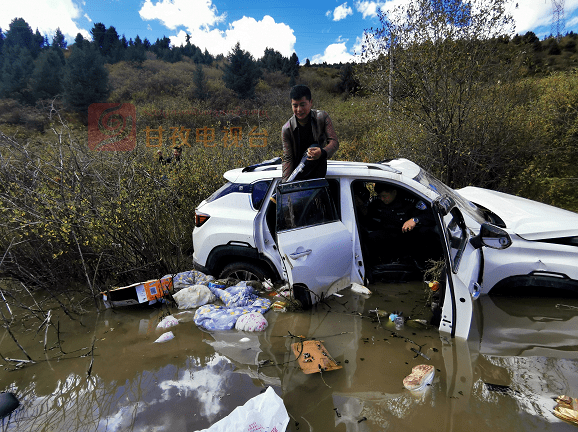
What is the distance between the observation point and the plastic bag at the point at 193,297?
3947 millimetres

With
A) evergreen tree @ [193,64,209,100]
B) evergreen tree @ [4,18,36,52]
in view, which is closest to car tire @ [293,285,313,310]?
evergreen tree @ [193,64,209,100]

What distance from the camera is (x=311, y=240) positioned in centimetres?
329

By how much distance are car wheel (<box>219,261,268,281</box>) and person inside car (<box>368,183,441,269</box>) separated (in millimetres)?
1397

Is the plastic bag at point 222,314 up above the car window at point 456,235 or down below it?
below

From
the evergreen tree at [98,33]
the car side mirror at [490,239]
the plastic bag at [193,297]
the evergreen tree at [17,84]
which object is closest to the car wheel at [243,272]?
the plastic bag at [193,297]

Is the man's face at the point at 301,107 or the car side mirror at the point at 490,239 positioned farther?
the man's face at the point at 301,107

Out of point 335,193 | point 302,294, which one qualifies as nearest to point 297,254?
point 302,294

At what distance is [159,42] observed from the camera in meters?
75.4

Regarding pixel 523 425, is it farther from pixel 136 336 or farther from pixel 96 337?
pixel 96 337

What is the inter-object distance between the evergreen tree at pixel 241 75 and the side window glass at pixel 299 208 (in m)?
30.6

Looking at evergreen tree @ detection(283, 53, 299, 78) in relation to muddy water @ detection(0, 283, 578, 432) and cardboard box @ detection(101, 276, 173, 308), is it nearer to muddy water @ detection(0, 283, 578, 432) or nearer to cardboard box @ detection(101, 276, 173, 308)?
cardboard box @ detection(101, 276, 173, 308)

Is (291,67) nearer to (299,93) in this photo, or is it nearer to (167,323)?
(299,93)

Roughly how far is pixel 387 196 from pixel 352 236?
80cm

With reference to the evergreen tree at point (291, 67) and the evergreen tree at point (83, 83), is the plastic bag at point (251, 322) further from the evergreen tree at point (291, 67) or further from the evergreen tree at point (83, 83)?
the evergreen tree at point (291, 67)
